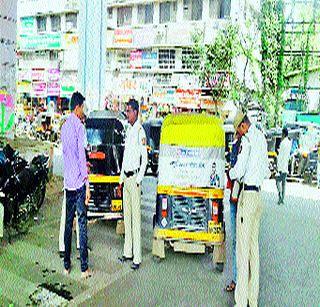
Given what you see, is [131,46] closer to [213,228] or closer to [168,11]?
[168,11]

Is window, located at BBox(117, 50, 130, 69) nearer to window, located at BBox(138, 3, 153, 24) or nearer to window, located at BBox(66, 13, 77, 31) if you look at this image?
window, located at BBox(138, 3, 153, 24)

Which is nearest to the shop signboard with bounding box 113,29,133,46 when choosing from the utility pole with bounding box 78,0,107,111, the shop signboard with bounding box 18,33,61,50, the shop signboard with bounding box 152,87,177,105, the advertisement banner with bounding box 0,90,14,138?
the shop signboard with bounding box 152,87,177,105

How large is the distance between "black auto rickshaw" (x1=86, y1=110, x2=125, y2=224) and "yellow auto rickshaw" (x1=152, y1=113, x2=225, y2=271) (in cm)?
122

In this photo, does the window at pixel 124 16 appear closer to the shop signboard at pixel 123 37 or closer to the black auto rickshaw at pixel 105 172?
the shop signboard at pixel 123 37

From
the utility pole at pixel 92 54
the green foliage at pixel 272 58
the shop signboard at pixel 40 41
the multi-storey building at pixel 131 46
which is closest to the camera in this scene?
the utility pole at pixel 92 54

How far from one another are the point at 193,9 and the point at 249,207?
18.2 m

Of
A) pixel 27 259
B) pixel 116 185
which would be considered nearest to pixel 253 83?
pixel 116 185

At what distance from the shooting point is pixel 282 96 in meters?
19.3

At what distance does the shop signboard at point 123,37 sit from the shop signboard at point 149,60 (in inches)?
37.5

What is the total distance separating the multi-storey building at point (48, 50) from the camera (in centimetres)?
2491

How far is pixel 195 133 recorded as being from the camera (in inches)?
209

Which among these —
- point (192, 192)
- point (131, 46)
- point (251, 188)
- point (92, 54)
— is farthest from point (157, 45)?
point (251, 188)

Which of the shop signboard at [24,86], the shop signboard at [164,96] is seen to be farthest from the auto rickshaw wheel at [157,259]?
the shop signboard at [24,86]

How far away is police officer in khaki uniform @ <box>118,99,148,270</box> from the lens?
5.05 m
